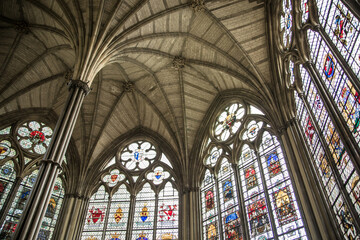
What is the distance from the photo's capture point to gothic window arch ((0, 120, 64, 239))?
47.6 ft

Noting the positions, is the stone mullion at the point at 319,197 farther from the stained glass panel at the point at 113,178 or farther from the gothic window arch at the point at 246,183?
the stained glass panel at the point at 113,178

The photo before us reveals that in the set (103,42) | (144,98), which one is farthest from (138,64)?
(103,42)

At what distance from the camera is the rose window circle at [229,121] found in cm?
1588

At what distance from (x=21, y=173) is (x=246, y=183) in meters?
10.4

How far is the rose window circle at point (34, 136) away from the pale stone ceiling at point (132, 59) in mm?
1046

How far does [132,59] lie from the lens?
16.3 m

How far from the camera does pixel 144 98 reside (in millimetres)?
18344

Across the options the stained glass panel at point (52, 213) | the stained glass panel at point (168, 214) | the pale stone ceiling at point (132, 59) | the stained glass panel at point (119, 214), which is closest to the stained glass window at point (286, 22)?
the pale stone ceiling at point (132, 59)

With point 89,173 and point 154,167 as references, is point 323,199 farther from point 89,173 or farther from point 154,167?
point 89,173

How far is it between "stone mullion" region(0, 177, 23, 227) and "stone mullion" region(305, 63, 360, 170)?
13.2 m

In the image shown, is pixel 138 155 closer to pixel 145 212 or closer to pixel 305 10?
pixel 145 212

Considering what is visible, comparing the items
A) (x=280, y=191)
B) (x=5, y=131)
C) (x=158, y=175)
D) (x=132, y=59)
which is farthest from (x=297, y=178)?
(x=5, y=131)

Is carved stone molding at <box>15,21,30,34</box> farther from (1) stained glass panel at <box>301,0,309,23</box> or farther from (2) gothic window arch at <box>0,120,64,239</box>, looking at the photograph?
(1) stained glass panel at <box>301,0,309,23</box>

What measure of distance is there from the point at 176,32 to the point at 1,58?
8.56 metres
